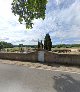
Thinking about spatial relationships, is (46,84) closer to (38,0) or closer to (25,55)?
(38,0)

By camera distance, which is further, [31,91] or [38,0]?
[38,0]

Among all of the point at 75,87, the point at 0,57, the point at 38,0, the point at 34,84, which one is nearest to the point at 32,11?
the point at 38,0

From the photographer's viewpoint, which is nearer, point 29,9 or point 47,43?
point 29,9

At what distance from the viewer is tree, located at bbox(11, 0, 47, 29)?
17.0 m

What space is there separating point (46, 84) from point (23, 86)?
1508 mm

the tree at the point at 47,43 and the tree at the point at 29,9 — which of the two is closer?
the tree at the point at 29,9

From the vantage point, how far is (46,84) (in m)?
12.8

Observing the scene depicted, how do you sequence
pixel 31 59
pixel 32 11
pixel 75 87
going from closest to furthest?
1. pixel 75 87
2. pixel 32 11
3. pixel 31 59

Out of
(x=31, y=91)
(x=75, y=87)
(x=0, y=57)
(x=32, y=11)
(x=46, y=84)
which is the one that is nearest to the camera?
(x=31, y=91)

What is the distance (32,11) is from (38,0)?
1449mm

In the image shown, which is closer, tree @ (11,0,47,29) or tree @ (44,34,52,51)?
tree @ (11,0,47,29)

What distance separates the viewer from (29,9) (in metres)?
17.5

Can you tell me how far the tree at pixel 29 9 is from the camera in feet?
55.7

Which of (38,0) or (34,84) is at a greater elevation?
(38,0)
